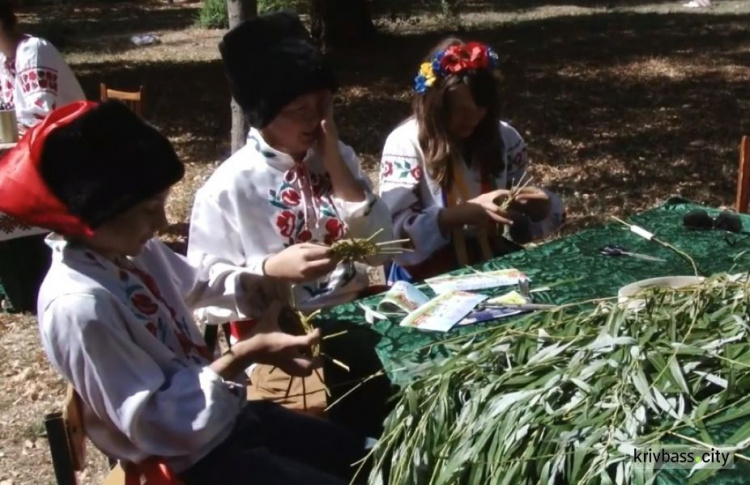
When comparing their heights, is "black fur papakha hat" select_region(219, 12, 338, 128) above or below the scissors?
above

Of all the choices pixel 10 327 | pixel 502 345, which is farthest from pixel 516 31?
pixel 502 345

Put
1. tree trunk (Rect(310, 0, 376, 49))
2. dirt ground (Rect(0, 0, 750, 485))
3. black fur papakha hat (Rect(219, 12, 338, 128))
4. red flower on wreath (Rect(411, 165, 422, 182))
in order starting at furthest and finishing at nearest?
tree trunk (Rect(310, 0, 376, 49)) → dirt ground (Rect(0, 0, 750, 485)) → red flower on wreath (Rect(411, 165, 422, 182)) → black fur papakha hat (Rect(219, 12, 338, 128))

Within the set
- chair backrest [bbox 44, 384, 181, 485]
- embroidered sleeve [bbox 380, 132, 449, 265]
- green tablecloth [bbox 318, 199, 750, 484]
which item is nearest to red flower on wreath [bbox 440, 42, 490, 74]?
embroidered sleeve [bbox 380, 132, 449, 265]

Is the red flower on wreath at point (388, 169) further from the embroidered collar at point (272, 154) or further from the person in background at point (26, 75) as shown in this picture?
the person in background at point (26, 75)

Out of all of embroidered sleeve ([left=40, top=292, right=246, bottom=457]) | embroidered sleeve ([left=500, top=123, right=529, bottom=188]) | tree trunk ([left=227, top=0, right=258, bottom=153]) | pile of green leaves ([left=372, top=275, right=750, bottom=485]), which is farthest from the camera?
tree trunk ([left=227, top=0, right=258, bottom=153])

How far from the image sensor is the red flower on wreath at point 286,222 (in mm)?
3158

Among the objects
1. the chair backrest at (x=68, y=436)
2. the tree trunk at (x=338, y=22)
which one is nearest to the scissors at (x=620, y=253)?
the chair backrest at (x=68, y=436)

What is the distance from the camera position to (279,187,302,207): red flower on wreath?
3.18 m

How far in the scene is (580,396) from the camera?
6.45 ft

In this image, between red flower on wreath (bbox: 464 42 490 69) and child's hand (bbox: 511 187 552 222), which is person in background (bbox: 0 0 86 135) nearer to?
red flower on wreath (bbox: 464 42 490 69)

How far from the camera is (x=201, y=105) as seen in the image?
10.6m

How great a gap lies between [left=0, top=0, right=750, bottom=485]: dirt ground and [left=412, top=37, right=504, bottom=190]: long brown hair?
5.71 feet

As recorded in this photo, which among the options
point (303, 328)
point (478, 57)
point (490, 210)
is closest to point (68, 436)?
point (303, 328)

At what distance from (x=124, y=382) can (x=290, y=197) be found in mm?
1128
